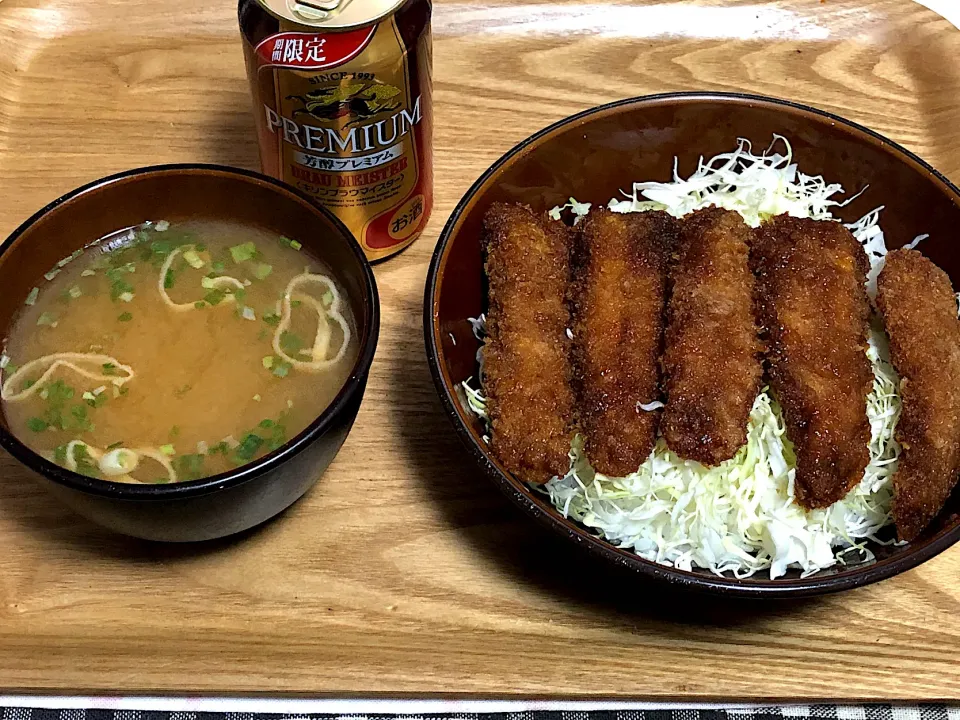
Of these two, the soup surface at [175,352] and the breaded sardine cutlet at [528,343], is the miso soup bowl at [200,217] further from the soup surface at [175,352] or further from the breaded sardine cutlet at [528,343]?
the breaded sardine cutlet at [528,343]

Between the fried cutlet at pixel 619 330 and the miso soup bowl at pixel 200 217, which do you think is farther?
the fried cutlet at pixel 619 330

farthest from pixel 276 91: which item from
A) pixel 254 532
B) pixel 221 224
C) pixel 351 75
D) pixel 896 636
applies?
pixel 896 636

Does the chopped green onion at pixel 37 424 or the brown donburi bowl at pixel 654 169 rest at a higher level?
the brown donburi bowl at pixel 654 169

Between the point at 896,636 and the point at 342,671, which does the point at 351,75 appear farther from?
the point at 896,636

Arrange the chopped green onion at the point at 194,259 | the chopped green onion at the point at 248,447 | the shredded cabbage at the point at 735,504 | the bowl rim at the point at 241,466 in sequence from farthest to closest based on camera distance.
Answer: the chopped green onion at the point at 194,259
the shredded cabbage at the point at 735,504
the chopped green onion at the point at 248,447
the bowl rim at the point at 241,466

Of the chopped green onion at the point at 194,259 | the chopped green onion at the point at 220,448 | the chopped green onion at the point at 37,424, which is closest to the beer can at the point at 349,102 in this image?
the chopped green onion at the point at 194,259

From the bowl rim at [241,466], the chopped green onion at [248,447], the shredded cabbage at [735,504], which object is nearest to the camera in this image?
the bowl rim at [241,466]
